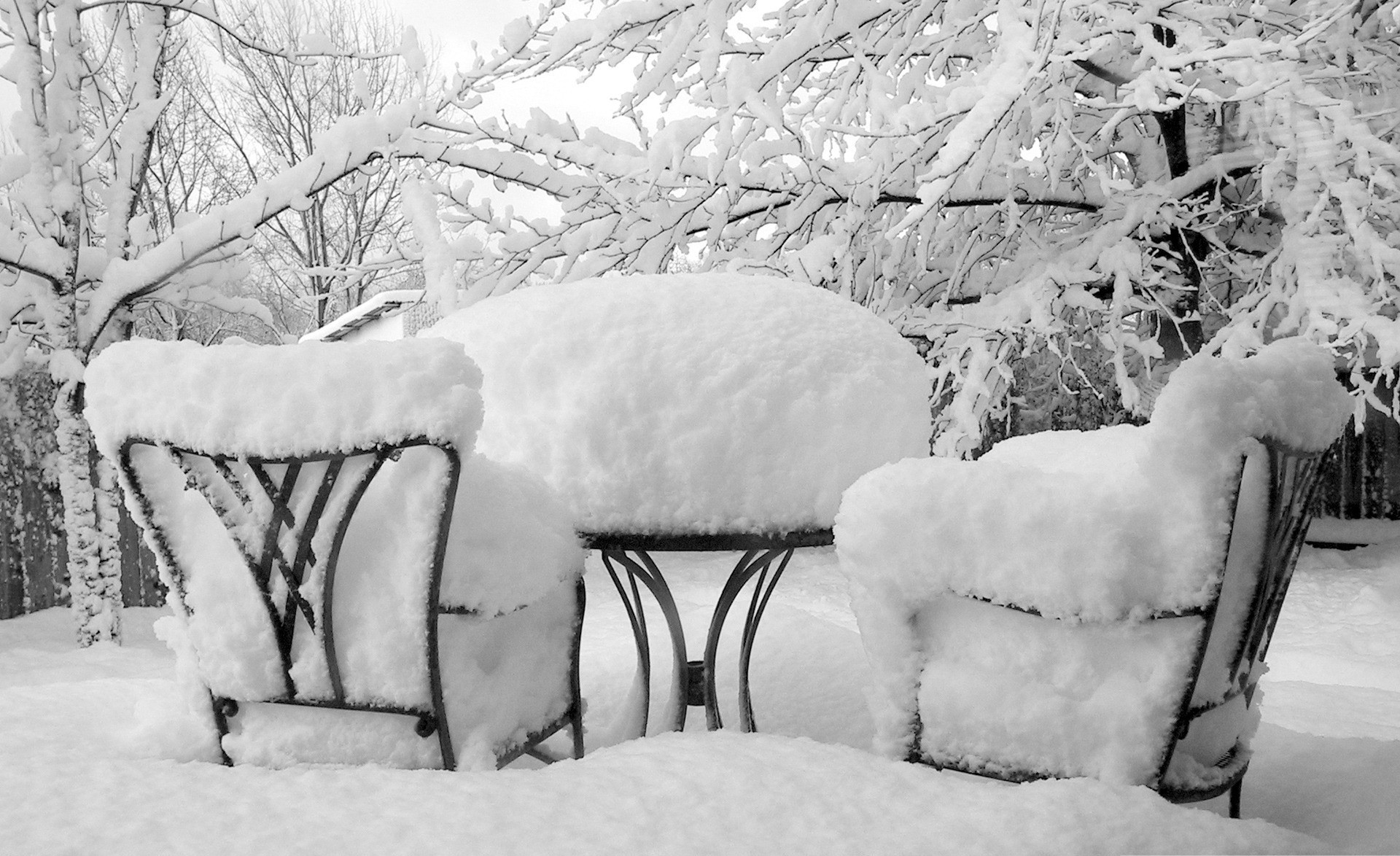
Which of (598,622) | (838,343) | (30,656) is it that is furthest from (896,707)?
(30,656)

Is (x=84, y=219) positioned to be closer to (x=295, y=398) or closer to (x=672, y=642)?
(x=672, y=642)

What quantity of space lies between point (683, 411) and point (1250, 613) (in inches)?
38.7

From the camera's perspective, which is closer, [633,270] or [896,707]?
[896,707]

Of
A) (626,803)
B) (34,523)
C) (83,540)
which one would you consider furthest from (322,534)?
(34,523)

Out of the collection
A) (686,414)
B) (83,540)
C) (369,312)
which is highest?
(369,312)

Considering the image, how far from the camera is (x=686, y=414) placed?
1701 mm

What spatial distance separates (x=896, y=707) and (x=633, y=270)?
355 cm

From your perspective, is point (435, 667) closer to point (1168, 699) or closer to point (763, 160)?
point (1168, 699)

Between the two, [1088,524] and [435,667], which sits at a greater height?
[1088,524]

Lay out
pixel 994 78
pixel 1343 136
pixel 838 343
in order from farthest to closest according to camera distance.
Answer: pixel 1343 136
pixel 994 78
pixel 838 343

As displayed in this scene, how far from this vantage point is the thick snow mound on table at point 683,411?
170 cm

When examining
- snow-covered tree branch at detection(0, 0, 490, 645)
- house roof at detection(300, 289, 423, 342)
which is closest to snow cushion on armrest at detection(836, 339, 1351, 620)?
snow-covered tree branch at detection(0, 0, 490, 645)

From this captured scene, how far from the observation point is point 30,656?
4395 mm

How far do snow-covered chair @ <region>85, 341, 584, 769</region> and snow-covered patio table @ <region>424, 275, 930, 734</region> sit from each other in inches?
9.1
